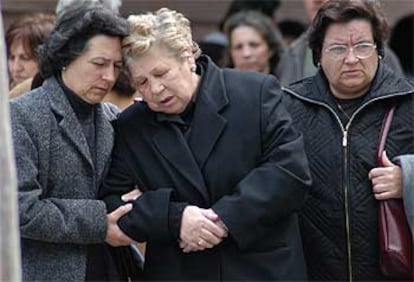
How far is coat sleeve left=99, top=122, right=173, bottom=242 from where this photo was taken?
349 centimetres

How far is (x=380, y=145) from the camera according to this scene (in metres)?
3.69

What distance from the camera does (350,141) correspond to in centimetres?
371

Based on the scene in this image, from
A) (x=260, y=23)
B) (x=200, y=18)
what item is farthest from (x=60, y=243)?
(x=200, y=18)

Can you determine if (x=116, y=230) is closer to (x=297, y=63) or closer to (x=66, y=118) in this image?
(x=66, y=118)

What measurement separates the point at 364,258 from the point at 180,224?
0.68 meters

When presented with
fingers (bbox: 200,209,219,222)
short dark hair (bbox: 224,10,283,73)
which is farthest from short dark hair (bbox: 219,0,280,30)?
fingers (bbox: 200,209,219,222)

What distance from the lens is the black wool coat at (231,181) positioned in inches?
136

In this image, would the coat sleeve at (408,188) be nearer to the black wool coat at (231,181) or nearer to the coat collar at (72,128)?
the black wool coat at (231,181)

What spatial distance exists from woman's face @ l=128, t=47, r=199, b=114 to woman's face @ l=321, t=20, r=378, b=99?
0.53 m

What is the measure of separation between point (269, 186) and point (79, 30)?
82 cm

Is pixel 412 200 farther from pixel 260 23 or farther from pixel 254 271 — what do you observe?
pixel 260 23

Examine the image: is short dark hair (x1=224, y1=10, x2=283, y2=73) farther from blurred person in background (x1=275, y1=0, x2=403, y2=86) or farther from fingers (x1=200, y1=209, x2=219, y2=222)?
fingers (x1=200, y1=209, x2=219, y2=222)

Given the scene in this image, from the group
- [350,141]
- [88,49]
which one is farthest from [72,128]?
[350,141]

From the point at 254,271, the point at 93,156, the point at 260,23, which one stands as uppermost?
the point at 260,23
